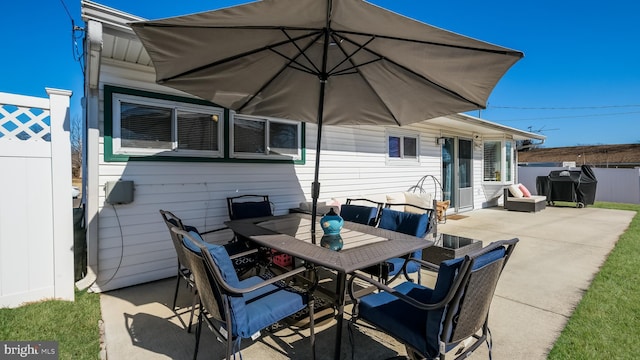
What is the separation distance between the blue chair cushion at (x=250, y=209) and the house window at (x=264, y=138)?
72 centimetres

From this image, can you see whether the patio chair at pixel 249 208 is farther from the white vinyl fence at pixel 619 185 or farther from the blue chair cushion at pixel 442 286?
the white vinyl fence at pixel 619 185

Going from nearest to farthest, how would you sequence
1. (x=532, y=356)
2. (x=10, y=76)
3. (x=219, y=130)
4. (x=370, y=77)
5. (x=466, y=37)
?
(x=466, y=37) → (x=532, y=356) → (x=370, y=77) → (x=219, y=130) → (x=10, y=76)

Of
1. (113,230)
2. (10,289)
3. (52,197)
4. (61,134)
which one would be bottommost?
(10,289)

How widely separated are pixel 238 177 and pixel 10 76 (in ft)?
42.4

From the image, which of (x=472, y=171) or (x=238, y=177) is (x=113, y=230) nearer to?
(x=238, y=177)

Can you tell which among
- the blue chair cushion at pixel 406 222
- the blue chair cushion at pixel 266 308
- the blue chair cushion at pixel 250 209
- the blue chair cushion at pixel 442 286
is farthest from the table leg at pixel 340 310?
the blue chair cushion at pixel 250 209

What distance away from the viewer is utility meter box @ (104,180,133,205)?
3.29 metres

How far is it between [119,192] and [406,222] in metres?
3.20

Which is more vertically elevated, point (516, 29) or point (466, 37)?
point (516, 29)

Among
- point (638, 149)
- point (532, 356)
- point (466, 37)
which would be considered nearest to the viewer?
point (466, 37)

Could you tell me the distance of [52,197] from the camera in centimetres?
290

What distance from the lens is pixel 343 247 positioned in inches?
92.3

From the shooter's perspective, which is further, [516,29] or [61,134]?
[516,29]

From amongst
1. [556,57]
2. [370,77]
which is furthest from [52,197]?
[556,57]
